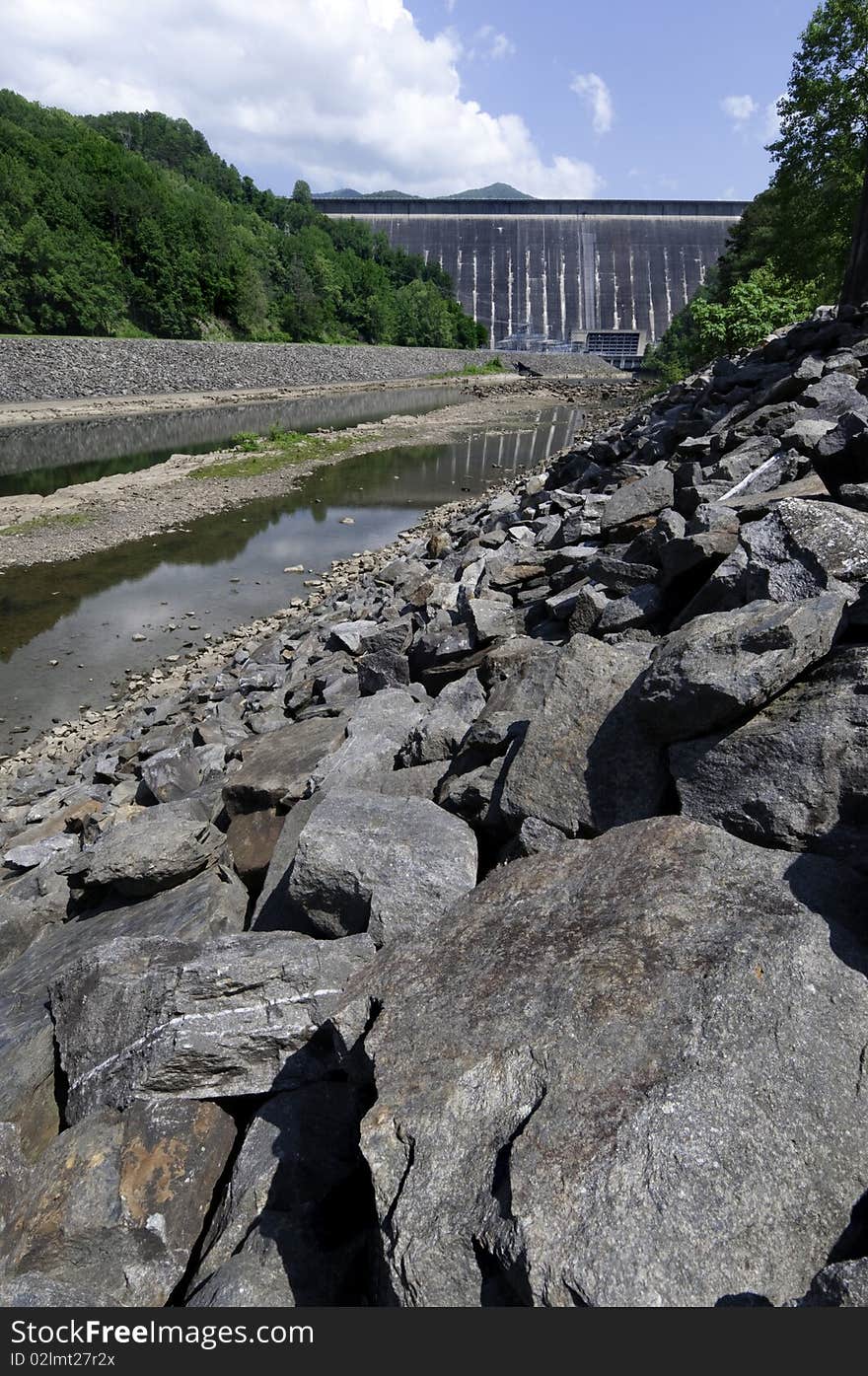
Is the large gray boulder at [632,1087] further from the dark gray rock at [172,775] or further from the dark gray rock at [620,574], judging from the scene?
the dark gray rock at [172,775]

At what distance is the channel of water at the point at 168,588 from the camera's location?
547 inches

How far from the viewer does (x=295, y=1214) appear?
3148 mm

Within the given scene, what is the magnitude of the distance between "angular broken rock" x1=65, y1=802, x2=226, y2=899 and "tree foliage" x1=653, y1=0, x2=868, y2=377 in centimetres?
2927

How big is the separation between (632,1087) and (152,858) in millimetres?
3766

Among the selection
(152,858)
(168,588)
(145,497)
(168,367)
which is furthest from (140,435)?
(152,858)

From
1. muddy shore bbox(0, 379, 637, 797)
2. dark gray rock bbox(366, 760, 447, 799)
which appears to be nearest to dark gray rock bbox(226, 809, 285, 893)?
dark gray rock bbox(366, 760, 447, 799)

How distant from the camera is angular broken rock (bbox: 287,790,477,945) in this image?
4.15 m

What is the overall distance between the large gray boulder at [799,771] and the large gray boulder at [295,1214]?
2.03 m

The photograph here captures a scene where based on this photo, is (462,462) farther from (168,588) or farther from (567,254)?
(567,254)

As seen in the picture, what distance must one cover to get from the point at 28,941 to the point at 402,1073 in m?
4.17

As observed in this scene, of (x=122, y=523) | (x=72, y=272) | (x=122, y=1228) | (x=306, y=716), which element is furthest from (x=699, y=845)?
(x=72, y=272)

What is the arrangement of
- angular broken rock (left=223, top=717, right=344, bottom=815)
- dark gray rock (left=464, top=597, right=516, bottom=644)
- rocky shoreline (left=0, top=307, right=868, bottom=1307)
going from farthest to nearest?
dark gray rock (left=464, top=597, right=516, bottom=644)
angular broken rock (left=223, top=717, right=344, bottom=815)
rocky shoreline (left=0, top=307, right=868, bottom=1307)

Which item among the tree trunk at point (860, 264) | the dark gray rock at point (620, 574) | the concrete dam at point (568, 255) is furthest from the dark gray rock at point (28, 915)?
the concrete dam at point (568, 255)

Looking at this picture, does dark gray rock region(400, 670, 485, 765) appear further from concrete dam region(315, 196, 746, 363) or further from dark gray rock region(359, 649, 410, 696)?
concrete dam region(315, 196, 746, 363)
